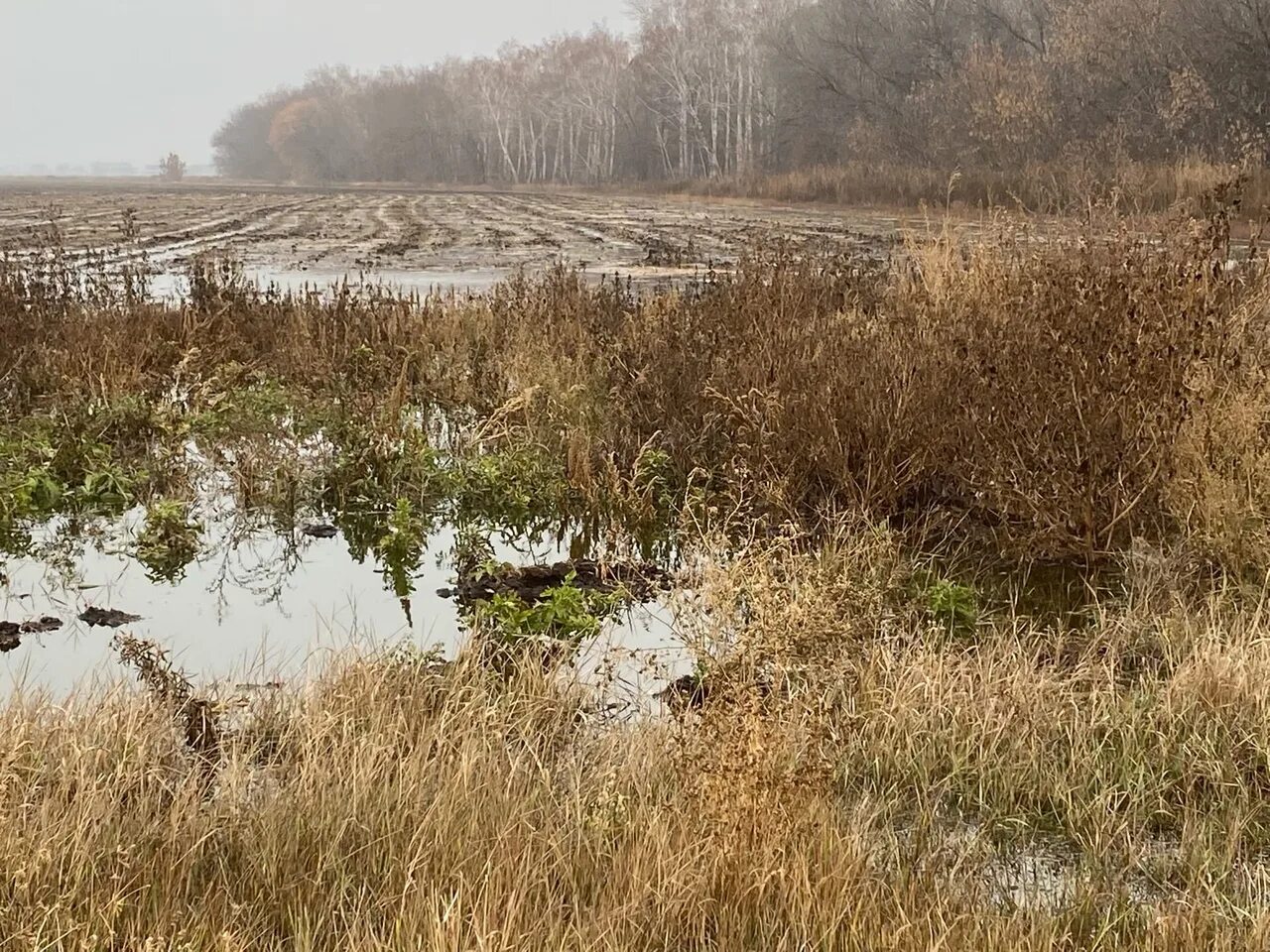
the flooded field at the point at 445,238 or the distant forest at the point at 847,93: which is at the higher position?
the distant forest at the point at 847,93

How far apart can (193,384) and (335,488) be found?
7.48ft

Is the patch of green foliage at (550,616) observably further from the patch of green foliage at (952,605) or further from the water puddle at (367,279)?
the water puddle at (367,279)

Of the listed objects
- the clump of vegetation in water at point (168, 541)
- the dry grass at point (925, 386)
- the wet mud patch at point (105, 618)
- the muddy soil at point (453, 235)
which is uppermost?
the muddy soil at point (453, 235)

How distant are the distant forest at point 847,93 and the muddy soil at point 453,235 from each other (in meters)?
6.72

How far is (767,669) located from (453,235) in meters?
21.1

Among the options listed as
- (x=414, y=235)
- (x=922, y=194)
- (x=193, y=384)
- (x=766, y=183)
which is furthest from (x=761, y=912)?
(x=766, y=183)

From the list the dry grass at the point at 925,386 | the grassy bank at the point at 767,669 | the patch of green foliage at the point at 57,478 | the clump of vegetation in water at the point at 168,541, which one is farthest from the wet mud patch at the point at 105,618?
the dry grass at the point at 925,386

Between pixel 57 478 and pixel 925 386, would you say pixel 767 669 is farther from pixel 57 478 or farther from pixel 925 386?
pixel 57 478

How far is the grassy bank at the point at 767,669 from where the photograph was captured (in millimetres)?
2590

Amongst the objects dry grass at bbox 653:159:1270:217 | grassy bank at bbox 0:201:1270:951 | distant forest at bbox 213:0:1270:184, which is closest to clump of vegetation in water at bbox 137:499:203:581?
grassy bank at bbox 0:201:1270:951

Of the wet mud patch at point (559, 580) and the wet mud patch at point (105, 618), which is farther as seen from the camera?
the wet mud patch at point (559, 580)

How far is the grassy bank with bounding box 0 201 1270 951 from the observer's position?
259 centimetres

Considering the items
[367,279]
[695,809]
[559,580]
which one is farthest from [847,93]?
[695,809]

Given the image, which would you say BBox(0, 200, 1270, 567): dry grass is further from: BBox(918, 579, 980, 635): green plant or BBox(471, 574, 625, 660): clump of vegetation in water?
BBox(471, 574, 625, 660): clump of vegetation in water
